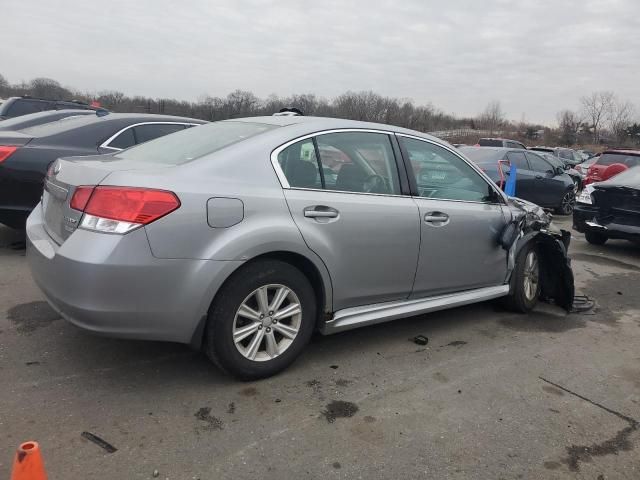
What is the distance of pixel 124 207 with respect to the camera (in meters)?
2.80

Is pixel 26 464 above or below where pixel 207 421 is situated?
above

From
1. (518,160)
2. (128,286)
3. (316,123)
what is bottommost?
(128,286)

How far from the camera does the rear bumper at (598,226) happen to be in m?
7.71

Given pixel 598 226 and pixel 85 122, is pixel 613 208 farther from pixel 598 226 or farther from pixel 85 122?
pixel 85 122

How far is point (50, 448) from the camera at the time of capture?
2.53m

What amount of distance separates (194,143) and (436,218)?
179 centimetres

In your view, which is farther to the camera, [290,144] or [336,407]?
[290,144]

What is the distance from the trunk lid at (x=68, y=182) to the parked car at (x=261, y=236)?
14mm

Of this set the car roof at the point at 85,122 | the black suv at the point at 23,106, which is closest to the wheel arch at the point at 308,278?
the car roof at the point at 85,122

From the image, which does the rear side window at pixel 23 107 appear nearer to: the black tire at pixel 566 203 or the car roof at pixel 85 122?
the car roof at pixel 85 122

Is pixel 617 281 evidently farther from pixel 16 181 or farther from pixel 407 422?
pixel 16 181

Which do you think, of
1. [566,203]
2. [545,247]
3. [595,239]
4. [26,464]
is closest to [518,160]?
[566,203]

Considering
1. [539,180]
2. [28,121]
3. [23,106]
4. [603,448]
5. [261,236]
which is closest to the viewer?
[603,448]

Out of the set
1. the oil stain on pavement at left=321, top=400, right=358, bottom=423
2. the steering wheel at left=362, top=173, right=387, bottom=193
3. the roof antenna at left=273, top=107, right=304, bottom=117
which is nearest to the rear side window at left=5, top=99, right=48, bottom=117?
the roof antenna at left=273, top=107, right=304, bottom=117
